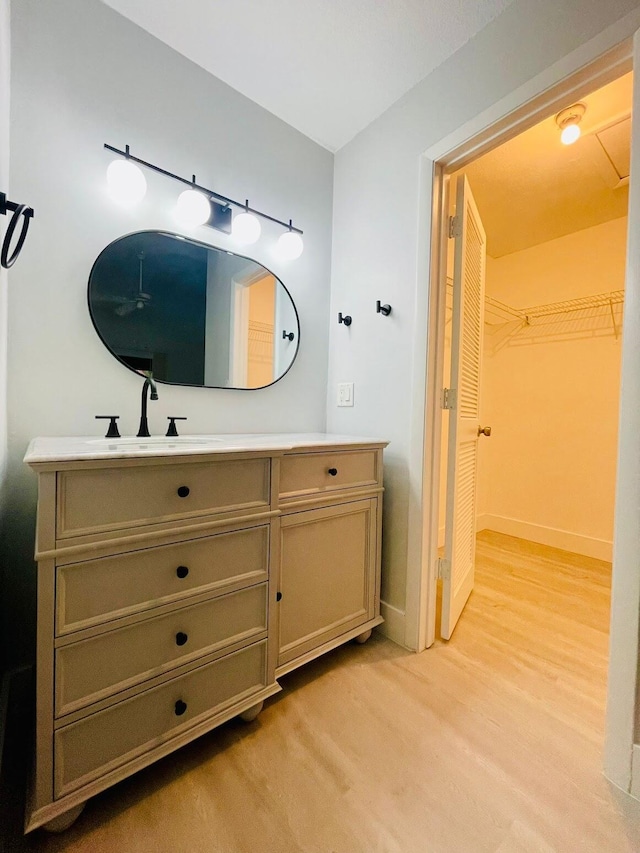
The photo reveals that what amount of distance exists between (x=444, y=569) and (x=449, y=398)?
2.55ft

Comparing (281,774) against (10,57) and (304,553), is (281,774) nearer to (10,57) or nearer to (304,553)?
(304,553)

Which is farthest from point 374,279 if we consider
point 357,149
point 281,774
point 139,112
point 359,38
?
point 281,774

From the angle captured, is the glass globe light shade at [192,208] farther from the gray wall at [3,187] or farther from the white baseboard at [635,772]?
the white baseboard at [635,772]

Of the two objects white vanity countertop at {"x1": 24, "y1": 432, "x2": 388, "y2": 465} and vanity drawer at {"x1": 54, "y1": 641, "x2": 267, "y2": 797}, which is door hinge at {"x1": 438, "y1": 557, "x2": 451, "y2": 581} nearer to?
white vanity countertop at {"x1": 24, "y1": 432, "x2": 388, "y2": 465}

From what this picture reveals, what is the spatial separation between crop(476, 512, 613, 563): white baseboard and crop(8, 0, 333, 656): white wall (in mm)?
2598

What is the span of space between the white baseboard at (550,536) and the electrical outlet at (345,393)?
6.91ft

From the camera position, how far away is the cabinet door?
1.29 metres

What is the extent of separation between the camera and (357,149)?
6.21 ft

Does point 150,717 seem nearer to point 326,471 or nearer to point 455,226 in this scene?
point 326,471

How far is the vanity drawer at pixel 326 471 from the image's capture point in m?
1.26

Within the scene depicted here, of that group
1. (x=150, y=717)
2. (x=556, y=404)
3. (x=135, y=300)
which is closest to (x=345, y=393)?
(x=135, y=300)

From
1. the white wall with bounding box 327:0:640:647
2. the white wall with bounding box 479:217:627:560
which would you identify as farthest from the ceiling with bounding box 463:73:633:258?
the white wall with bounding box 327:0:640:647

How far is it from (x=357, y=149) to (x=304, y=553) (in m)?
2.03

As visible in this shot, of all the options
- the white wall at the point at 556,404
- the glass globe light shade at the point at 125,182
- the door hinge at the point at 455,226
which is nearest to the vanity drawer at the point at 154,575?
the glass globe light shade at the point at 125,182
